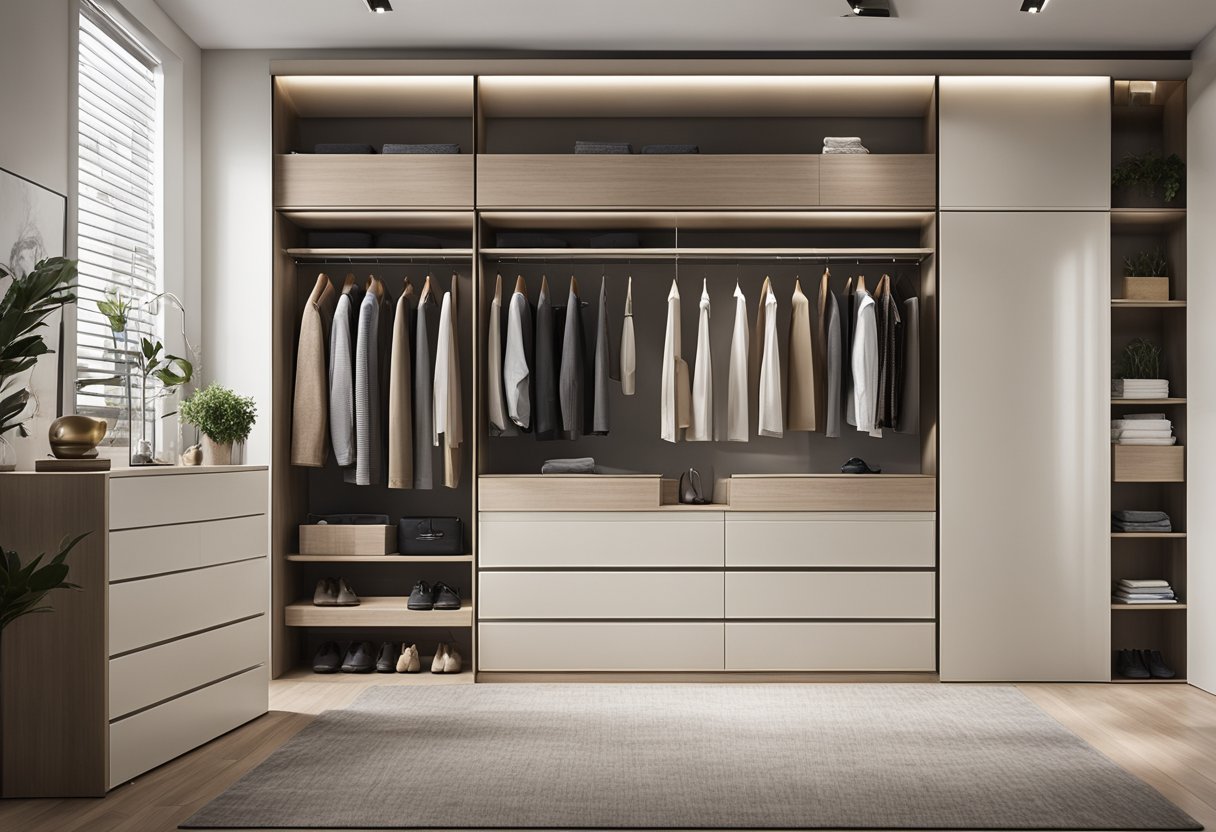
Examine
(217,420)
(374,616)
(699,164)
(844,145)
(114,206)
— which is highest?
(844,145)

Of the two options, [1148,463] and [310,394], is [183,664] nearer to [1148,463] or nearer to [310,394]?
[310,394]

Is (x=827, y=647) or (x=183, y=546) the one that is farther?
(x=827, y=647)

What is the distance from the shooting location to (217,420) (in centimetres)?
409

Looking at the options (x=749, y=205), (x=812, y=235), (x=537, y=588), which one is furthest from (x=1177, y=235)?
(x=537, y=588)

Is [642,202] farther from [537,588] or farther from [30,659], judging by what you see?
[30,659]

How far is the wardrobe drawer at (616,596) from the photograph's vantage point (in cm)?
468

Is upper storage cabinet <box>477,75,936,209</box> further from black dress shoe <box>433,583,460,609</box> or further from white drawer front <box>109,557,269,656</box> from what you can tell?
white drawer front <box>109,557,269,656</box>

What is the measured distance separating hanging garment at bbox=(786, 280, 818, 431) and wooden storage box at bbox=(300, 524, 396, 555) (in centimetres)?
198

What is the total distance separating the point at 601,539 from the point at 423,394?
1.06 meters

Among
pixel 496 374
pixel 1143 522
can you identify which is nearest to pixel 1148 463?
pixel 1143 522

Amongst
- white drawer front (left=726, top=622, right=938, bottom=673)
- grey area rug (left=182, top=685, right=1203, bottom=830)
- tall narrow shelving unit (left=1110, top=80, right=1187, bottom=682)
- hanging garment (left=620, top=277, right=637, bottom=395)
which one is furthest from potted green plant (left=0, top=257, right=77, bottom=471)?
tall narrow shelving unit (left=1110, top=80, right=1187, bottom=682)

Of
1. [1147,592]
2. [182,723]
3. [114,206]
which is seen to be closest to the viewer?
[182,723]

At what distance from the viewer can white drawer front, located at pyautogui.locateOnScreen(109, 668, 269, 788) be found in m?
3.23

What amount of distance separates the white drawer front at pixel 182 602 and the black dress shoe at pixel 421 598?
795 mm
